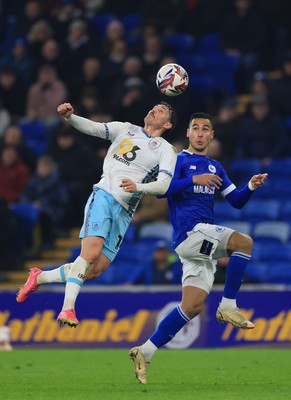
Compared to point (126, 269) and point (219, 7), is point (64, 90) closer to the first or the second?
point (219, 7)

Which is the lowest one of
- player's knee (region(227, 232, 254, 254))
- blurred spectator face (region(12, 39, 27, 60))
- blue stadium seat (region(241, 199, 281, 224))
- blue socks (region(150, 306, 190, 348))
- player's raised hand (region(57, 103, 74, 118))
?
→ blue socks (region(150, 306, 190, 348))

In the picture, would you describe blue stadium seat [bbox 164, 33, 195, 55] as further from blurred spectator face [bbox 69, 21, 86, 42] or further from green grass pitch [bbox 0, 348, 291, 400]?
green grass pitch [bbox 0, 348, 291, 400]

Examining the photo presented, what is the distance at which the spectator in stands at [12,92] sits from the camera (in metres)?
21.2

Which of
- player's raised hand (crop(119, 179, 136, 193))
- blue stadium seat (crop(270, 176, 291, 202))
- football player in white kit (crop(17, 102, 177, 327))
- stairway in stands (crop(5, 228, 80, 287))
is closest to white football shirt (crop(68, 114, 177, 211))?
football player in white kit (crop(17, 102, 177, 327))

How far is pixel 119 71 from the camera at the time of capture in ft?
67.8

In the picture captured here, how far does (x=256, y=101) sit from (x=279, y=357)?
20.0ft

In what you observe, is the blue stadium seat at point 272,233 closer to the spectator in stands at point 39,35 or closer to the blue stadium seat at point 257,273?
the blue stadium seat at point 257,273

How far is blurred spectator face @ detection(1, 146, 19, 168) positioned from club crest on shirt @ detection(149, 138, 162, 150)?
25.9 ft

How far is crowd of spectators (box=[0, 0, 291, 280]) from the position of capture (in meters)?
18.8

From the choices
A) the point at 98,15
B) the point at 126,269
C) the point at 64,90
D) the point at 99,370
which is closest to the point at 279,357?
the point at 99,370

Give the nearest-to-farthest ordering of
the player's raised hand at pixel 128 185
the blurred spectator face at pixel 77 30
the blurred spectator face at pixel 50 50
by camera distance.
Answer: the player's raised hand at pixel 128 185 → the blurred spectator face at pixel 50 50 → the blurred spectator face at pixel 77 30

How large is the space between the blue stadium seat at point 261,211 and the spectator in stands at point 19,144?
3.97 m

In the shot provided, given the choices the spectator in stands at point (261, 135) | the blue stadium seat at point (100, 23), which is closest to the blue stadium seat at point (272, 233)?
the spectator in stands at point (261, 135)

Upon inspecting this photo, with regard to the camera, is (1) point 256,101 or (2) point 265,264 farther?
(1) point 256,101
